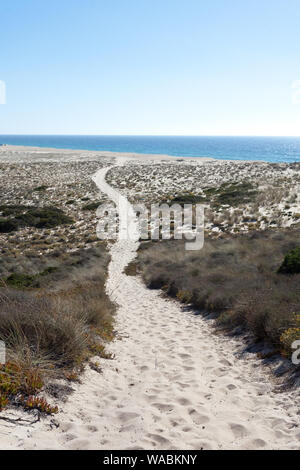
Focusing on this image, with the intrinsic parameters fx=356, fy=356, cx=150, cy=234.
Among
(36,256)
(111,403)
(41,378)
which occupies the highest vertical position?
(41,378)

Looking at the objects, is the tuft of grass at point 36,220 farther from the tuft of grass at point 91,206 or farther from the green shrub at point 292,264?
the green shrub at point 292,264

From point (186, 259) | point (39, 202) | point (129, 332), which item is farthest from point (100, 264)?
point (39, 202)

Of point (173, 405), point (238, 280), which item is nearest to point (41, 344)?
point (173, 405)

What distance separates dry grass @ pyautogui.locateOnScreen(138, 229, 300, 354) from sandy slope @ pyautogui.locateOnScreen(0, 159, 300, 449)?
2.70 ft

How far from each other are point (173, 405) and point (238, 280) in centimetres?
639

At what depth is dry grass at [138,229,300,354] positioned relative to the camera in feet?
25.2

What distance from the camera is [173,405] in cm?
523

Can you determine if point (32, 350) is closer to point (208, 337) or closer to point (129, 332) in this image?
point (129, 332)

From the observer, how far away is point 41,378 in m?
5.18

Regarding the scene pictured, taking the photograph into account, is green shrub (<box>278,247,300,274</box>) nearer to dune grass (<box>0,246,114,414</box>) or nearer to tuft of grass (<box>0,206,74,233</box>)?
dune grass (<box>0,246,114,414</box>)

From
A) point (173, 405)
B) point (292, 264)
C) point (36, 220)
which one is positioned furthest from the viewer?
point (36, 220)

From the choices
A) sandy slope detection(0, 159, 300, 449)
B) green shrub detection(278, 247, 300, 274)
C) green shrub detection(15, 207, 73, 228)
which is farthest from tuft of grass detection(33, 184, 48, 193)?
sandy slope detection(0, 159, 300, 449)

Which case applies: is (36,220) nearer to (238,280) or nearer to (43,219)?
(43,219)

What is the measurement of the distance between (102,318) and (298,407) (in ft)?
17.7
